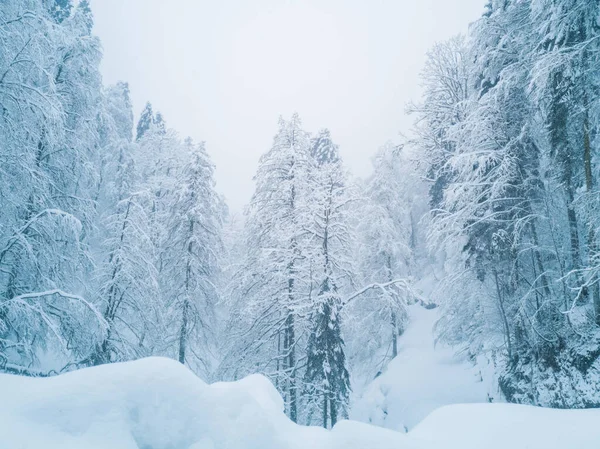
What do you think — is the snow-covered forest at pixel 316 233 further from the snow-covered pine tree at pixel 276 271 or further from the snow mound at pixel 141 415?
the snow mound at pixel 141 415

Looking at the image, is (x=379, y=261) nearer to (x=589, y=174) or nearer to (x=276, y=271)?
(x=276, y=271)

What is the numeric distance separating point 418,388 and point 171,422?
14.2 m

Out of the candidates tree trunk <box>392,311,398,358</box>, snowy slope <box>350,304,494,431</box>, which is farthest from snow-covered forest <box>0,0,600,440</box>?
tree trunk <box>392,311,398,358</box>

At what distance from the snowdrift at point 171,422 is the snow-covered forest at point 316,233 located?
2968 mm

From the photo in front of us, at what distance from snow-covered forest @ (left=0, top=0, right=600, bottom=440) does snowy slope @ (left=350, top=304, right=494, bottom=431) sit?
0.89 meters

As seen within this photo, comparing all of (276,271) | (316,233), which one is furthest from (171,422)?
(316,233)

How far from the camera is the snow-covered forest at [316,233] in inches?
308

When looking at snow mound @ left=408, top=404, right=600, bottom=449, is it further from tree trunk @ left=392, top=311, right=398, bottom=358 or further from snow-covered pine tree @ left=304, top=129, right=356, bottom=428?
tree trunk @ left=392, top=311, right=398, bottom=358

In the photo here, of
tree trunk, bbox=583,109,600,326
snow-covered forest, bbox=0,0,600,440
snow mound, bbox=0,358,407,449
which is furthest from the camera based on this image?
tree trunk, bbox=583,109,600,326

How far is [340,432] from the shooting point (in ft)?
14.9

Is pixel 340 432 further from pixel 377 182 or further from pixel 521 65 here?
pixel 377 182

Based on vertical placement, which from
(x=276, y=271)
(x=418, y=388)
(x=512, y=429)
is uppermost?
(x=276, y=271)

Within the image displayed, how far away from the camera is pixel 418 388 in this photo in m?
15.0

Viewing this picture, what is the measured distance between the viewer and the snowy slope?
1320 centimetres
